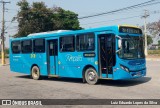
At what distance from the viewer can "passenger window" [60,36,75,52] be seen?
16641 mm

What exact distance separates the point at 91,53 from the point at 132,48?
2.02m

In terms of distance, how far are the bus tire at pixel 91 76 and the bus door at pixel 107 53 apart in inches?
17.8

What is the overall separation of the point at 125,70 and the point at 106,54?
1242 millimetres

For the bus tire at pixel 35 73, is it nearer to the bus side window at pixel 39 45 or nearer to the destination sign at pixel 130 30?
the bus side window at pixel 39 45

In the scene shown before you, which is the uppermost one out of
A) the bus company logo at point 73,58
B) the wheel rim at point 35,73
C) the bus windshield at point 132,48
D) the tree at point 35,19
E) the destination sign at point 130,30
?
the tree at point 35,19

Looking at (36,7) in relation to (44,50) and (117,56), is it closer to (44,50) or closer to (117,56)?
(44,50)

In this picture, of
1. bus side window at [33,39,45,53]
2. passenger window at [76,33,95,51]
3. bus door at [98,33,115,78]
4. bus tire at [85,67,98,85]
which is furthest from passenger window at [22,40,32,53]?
bus door at [98,33,115,78]

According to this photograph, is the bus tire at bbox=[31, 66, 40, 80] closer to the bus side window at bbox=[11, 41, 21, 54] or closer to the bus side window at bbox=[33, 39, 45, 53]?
the bus side window at bbox=[33, 39, 45, 53]

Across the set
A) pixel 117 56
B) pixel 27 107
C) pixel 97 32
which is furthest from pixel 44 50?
pixel 27 107

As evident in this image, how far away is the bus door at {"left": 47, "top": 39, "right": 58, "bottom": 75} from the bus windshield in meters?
4.78

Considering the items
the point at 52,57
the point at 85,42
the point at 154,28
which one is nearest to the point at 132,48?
the point at 85,42

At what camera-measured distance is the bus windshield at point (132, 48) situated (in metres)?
14.4

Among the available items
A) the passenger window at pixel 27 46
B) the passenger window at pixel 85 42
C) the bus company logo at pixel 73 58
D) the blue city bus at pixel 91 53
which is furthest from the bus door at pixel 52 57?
the passenger window at pixel 85 42

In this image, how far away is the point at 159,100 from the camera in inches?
414
